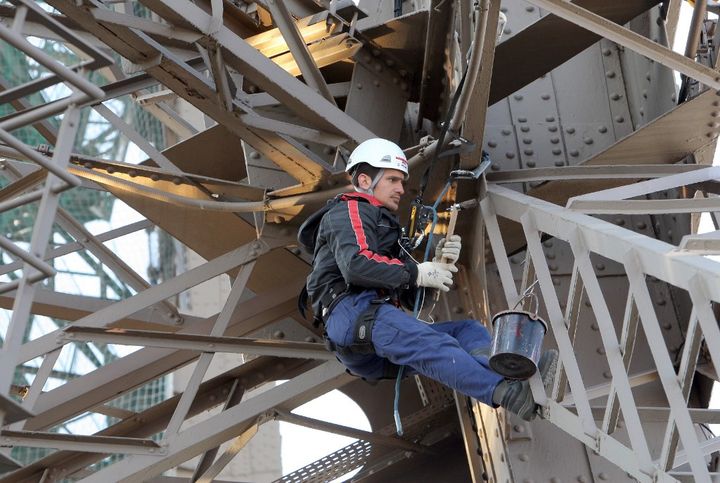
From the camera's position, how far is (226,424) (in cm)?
926

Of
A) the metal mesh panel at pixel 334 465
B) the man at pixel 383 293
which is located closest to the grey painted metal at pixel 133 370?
the metal mesh panel at pixel 334 465

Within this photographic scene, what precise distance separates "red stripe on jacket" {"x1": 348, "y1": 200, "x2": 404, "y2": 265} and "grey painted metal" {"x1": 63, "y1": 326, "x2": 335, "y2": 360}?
67.8 inches

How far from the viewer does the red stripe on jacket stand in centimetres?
766

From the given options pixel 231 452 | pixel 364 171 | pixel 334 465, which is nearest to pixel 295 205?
pixel 364 171

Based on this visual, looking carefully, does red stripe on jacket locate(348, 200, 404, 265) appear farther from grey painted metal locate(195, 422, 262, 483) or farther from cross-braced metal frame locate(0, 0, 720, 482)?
grey painted metal locate(195, 422, 262, 483)

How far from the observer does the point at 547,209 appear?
25.8 feet

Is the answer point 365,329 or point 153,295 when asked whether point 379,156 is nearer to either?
point 365,329

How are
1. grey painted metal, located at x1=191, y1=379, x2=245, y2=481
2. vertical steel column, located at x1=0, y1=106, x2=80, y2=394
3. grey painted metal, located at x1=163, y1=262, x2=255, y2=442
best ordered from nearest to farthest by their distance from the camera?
1. vertical steel column, located at x1=0, y1=106, x2=80, y2=394
2. grey painted metal, located at x1=163, y1=262, x2=255, y2=442
3. grey painted metal, located at x1=191, y1=379, x2=245, y2=481

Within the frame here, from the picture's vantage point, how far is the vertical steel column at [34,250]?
225 inches

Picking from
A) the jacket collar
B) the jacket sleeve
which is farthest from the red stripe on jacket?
the jacket collar

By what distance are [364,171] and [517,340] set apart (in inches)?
78.8

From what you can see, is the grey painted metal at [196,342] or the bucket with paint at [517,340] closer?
the bucket with paint at [517,340]

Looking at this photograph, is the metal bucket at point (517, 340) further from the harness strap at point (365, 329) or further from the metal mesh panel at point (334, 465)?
the metal mesh panel at point (334, 465)

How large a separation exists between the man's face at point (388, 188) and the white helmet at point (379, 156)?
0.05 meters
